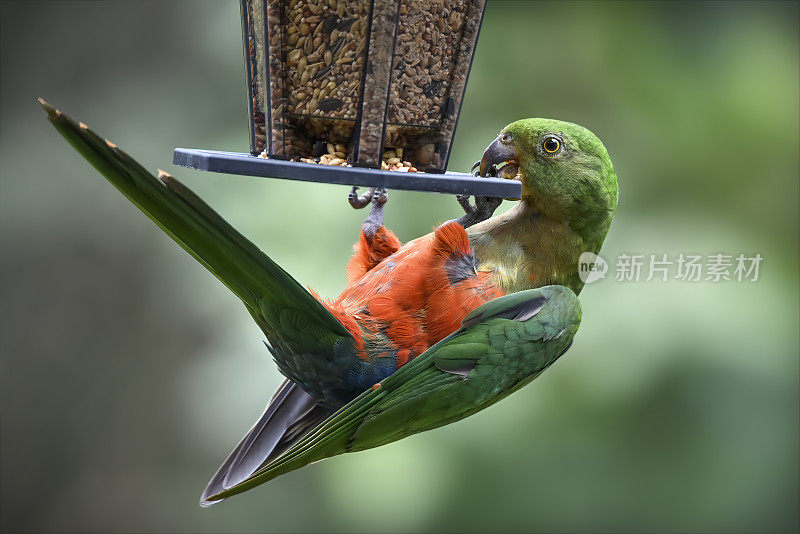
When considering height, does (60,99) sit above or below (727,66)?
below

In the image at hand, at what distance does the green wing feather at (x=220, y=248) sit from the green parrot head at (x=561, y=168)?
795 millimetres

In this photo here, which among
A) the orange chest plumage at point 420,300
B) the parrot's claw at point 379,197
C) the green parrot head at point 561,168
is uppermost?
the green parrot head at point 561,168

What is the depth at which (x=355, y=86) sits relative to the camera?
2.05 m

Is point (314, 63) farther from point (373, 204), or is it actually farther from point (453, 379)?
point (453, 379)

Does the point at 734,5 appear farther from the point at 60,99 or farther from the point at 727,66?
the point at 60,99

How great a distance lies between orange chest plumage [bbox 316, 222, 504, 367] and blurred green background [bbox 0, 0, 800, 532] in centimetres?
251

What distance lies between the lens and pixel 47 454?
541 cm

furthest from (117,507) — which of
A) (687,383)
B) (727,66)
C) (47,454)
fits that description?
(727,66)

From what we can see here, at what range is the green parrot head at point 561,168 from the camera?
2.45 m

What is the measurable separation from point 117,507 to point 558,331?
14.7 ft
